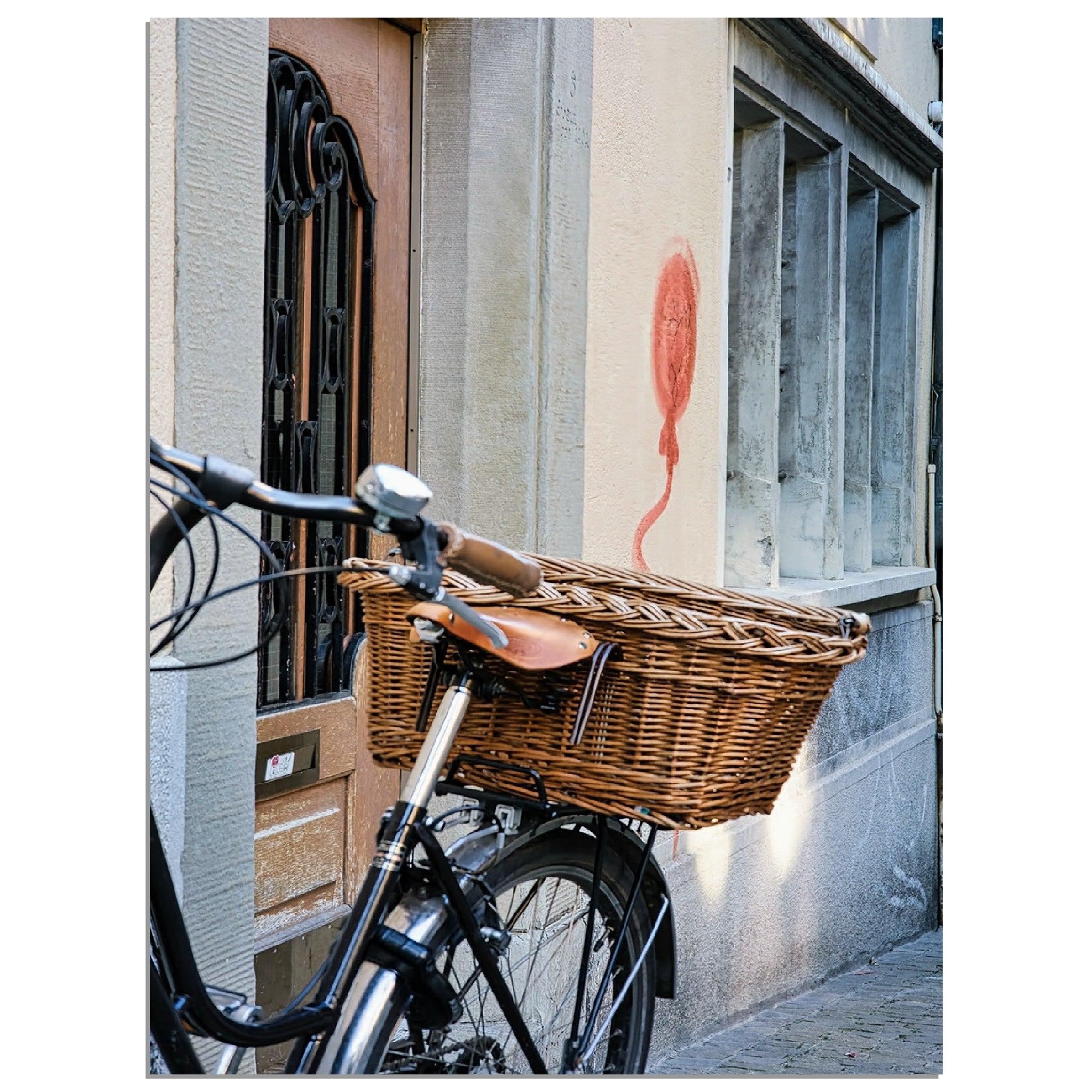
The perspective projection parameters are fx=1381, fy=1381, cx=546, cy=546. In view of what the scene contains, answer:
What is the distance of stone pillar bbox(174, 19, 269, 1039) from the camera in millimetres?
2193

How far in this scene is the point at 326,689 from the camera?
292 cm

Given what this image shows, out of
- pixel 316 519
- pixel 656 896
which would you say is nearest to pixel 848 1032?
pixel 656 896

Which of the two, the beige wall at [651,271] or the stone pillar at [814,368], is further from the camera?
the stone pillar at [814,368]

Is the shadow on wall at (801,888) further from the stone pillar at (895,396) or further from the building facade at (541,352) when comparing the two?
the stone pillar at (895,396)

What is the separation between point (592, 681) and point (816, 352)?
3279 millimetres

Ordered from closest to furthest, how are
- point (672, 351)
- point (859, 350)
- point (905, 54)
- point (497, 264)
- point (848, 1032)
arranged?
point (497, 264)
point (848, 1032)
point (672, 351)
point (859, 350)
point (905, 54)

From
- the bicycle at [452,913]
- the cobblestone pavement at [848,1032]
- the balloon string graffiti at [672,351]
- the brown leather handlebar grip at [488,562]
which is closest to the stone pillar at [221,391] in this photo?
the bicycle at [452,913]

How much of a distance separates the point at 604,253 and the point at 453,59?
612 mm

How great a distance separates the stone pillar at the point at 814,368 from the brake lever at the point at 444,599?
11.1 feet

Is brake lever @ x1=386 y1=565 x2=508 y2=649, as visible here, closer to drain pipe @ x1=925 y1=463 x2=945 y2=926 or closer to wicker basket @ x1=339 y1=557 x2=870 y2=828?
wicker basket @ x1=339 y1=557 x2=870 y2=828

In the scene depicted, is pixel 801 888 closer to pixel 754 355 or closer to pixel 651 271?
pixel 754 355

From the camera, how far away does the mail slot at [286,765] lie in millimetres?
2729

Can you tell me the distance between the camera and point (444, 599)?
5.32ft

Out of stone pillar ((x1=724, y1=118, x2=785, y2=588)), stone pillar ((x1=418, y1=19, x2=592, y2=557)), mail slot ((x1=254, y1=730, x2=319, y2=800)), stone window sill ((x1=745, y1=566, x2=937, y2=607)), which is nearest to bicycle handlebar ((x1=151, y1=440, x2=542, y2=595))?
mail slot ((x1=254, y1=730, x2=319, y2=800))
